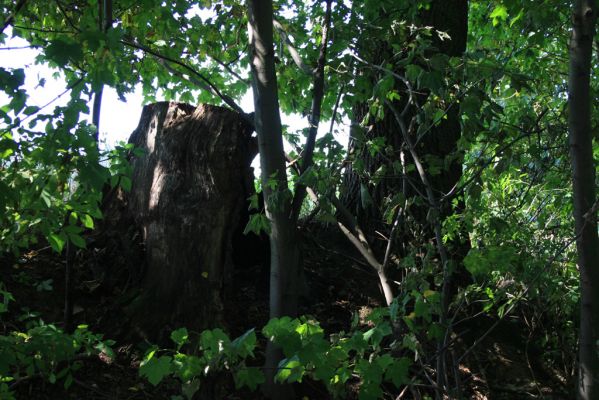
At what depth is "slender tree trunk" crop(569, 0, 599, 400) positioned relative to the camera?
98.5 inches

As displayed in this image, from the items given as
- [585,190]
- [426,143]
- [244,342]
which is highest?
[426,143]

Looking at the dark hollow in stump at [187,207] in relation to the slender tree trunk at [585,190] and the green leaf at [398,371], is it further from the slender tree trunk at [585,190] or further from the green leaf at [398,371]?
the slender tree trunk at [585,190]

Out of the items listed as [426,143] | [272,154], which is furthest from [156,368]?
[426,143]

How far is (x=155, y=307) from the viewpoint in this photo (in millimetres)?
4238

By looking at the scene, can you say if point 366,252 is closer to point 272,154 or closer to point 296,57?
point 272,154

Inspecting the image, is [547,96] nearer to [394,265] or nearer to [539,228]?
[539,228]

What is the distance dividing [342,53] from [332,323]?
2.21 meters

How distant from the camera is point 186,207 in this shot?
4.52 m

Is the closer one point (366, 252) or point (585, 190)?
point (585, 190)

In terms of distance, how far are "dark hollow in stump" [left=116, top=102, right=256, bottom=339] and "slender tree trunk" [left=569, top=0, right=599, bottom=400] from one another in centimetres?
255

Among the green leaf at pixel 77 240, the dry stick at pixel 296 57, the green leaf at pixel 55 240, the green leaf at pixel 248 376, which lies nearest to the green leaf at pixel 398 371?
the green leaf at pixel 248 376

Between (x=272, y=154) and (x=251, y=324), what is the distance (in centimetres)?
160

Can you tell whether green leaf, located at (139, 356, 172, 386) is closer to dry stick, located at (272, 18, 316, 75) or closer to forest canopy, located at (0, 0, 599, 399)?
forest canopy, located at (0, 0, 599, 399)

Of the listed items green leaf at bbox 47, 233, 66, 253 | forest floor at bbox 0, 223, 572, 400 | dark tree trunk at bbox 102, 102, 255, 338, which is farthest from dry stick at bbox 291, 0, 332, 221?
green leaf at bbox 47, 233, 66, 253
